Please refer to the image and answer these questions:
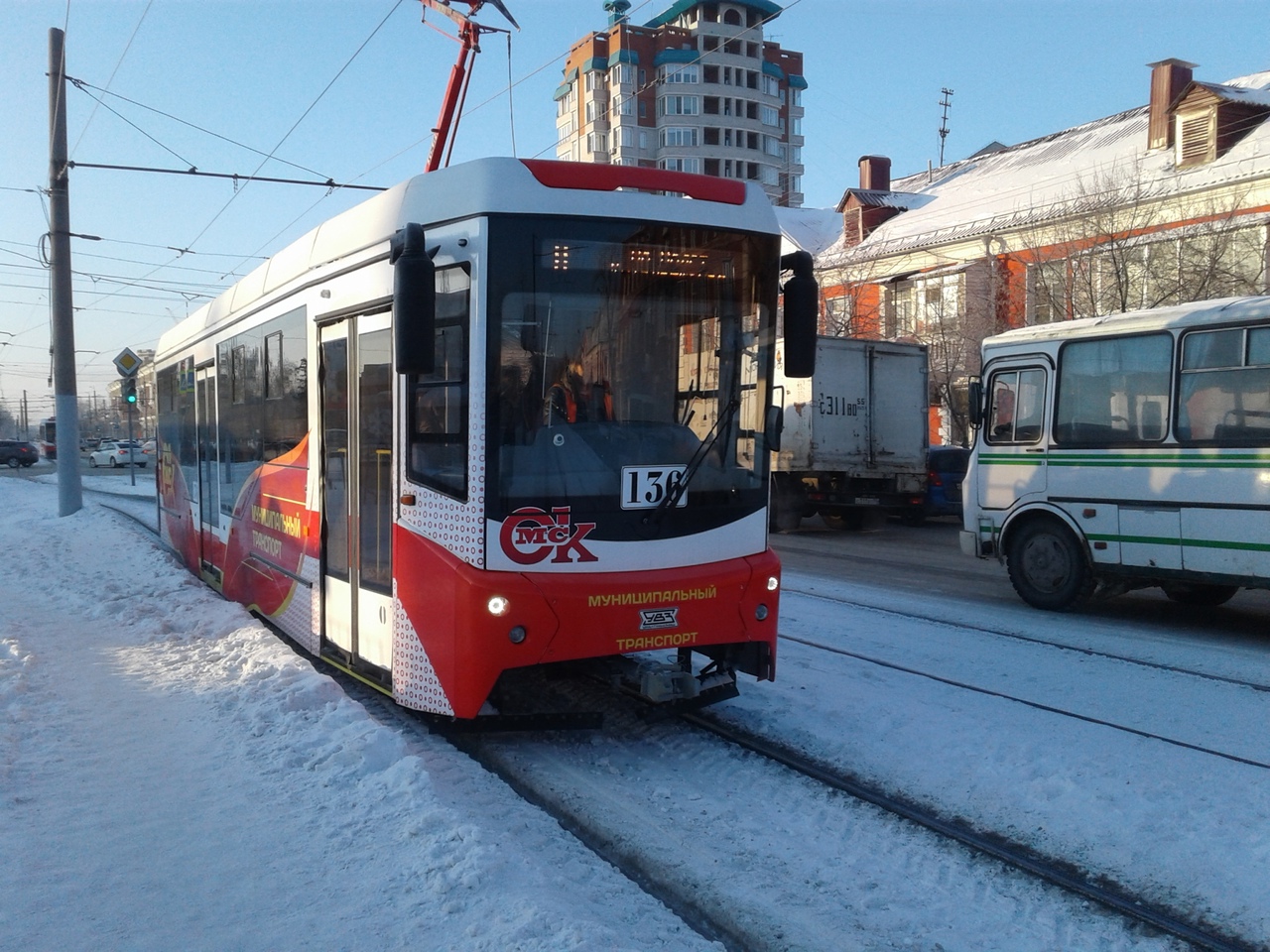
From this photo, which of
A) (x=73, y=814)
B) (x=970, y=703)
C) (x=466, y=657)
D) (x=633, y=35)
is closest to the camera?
(x=73, y=814)

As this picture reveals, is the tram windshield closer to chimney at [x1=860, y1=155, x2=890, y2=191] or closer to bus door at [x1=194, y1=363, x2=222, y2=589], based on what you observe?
bus door at [x1=194, y1=363, x2=222, y2=589]

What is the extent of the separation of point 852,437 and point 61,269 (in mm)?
15620

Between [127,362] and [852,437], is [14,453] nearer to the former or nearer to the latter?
[127,362]

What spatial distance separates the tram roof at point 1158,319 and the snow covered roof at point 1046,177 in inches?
615

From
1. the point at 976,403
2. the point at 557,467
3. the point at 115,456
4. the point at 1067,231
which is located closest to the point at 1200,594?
the point at 976,403

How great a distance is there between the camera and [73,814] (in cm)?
475

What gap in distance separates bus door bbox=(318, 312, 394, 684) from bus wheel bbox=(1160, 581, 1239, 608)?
849 cm

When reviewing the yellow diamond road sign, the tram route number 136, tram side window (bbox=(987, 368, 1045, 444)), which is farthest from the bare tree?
the yellow diamond road sign

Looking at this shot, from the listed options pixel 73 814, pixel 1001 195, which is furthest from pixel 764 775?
pixel 1001 195

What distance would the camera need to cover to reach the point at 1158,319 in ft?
32.7

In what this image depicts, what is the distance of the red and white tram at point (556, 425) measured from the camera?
17.8 ft

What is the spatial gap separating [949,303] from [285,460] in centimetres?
2688

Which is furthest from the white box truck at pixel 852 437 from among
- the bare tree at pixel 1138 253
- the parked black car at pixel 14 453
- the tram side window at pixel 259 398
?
the parked black car at pixel 14 453

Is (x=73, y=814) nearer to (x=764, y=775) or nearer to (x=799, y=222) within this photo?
(x=764, y=775)
